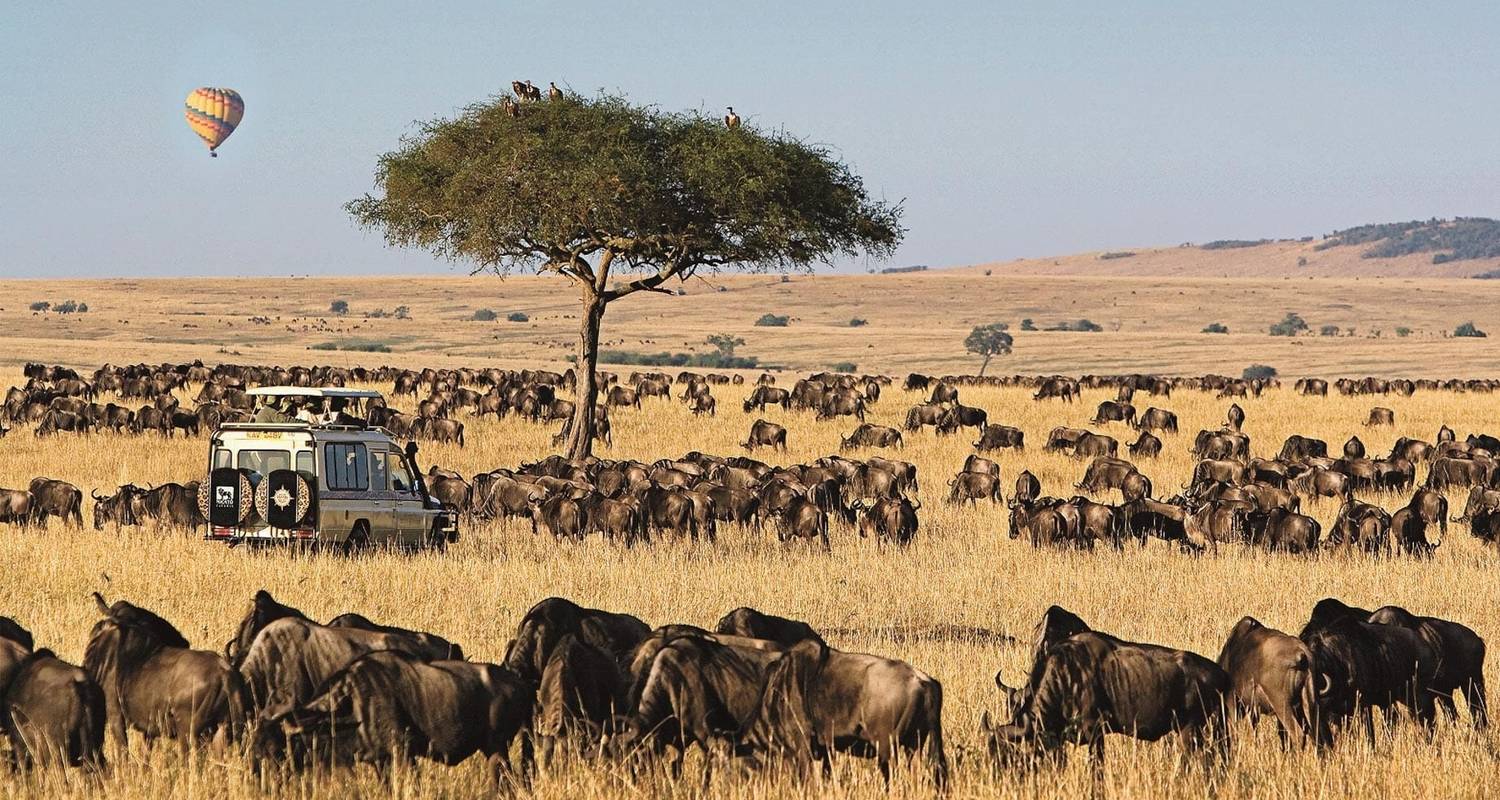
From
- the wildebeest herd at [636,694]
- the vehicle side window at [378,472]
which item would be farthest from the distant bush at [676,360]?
the wildebeest herd at [636,694]

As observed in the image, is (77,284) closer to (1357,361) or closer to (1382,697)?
(1357,361)

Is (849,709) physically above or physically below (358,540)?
above

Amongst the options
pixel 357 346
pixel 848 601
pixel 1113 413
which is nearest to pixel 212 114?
pixel 357 346

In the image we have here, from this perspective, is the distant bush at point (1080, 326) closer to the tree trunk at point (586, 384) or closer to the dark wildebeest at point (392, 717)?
the tree trunk at point (586, 384)

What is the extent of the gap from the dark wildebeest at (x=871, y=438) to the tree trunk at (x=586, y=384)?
5.31m

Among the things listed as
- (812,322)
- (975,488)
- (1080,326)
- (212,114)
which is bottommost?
(1080,326)

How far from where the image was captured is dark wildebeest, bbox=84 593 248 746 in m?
7.95

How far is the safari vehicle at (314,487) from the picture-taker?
16.2 meters

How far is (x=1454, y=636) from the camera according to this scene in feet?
31.1

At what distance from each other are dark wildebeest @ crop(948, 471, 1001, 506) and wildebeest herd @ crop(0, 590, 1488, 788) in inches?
583

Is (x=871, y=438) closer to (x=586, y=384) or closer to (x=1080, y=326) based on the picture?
(x=586, y=384)

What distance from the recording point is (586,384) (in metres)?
31.0

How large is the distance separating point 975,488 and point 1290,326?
114 meters

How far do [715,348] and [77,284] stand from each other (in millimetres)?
69720
